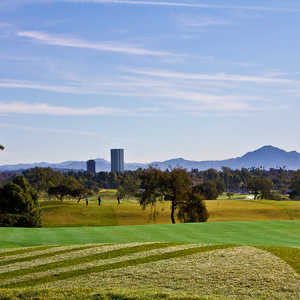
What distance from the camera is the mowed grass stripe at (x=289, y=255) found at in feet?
59.9

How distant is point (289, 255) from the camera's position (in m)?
20.1

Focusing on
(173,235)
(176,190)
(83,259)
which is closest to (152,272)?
(83,259)

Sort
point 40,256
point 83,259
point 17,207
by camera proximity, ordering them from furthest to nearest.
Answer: point 17,207 < point 40,256 < point 83,259

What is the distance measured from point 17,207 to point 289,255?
48507 mm

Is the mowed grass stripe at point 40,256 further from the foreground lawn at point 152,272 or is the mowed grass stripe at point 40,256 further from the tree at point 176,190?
the tree at point 176,190

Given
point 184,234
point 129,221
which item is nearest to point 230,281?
point 184,234

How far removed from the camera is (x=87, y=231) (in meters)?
34.6

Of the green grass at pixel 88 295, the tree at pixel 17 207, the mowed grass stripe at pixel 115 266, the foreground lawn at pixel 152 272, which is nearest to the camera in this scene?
the green grass at pixel 88 295

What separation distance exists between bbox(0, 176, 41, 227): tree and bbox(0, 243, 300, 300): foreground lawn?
38.6 metres

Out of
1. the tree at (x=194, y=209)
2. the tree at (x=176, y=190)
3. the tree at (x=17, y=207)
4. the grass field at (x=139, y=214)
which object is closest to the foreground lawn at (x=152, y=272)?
the tree at (x=17, y=207)

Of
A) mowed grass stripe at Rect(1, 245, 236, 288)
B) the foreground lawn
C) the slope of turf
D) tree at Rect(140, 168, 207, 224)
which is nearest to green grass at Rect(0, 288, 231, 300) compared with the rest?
the foreground lawn

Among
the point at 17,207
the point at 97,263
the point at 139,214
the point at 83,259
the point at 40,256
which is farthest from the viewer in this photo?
the point at 139,214

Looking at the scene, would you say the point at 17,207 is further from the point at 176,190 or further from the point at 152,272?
the point at 152,272

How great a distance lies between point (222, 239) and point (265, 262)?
11192mm
